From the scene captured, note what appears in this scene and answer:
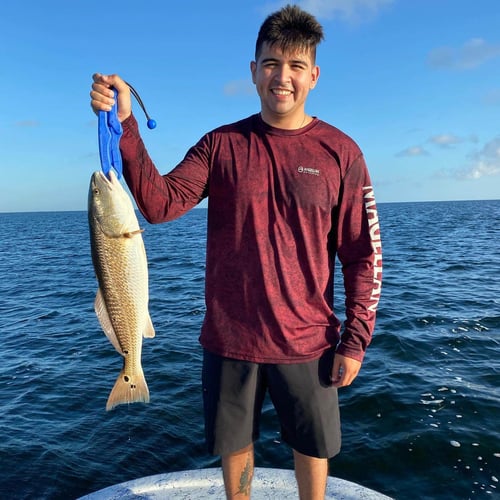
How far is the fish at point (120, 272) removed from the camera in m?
2.87

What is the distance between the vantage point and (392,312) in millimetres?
13141

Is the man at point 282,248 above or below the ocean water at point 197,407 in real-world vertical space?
above

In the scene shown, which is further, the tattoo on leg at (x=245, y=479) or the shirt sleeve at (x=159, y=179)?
the tattoo on leg at (x=245, y=479)

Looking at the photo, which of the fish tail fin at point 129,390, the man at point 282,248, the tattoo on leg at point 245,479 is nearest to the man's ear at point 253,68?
the man at point 282,248

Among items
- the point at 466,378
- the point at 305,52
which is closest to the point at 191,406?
the point at 466,378

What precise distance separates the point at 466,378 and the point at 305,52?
754 cm

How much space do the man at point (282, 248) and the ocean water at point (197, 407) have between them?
3.41 metres

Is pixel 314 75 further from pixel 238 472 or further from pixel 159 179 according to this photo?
pixel 238 472

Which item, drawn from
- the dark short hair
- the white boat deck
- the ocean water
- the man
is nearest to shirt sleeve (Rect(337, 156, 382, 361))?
the man

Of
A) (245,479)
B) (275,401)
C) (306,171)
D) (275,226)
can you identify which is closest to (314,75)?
(306,171)

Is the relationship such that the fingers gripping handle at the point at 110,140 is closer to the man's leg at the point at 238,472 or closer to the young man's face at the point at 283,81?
the young man's face at the point at 283,81

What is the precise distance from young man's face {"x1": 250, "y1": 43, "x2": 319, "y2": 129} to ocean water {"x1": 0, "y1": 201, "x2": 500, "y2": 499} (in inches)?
193

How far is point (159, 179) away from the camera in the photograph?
2.85 m

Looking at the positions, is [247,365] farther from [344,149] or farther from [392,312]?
[392,312]
